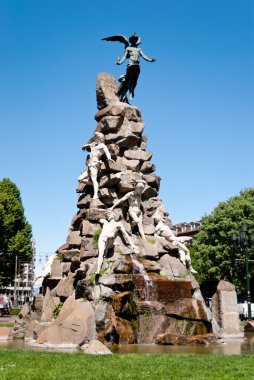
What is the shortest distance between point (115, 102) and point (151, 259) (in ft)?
29.5

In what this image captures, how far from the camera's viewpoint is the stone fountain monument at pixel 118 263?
16.7 m

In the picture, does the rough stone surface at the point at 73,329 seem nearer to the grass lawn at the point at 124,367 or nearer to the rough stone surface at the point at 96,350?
the rough stone surface at the point at 96,350

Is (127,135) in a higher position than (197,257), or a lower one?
higher

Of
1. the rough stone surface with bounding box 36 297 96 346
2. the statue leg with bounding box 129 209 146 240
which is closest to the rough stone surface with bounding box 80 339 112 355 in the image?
the rough stone surface with bounding box 36 297 96 346

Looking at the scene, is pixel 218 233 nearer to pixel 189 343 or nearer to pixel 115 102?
pixel 115 102

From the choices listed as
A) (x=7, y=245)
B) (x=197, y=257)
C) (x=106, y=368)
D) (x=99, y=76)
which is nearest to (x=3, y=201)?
(x=7, y=245)

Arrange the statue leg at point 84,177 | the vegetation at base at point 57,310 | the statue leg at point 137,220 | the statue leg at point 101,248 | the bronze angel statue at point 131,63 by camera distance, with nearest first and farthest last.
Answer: the statue leg at point 101,248
the vegetation at base at point 57,310
the statue leg at point 137,220
the statue leg at point 84,177
the bronze angel statue at point 131,63

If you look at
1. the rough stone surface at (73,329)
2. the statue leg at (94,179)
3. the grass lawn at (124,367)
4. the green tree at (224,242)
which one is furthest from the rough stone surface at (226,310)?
the green tree at (224,242)

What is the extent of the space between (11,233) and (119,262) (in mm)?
29311

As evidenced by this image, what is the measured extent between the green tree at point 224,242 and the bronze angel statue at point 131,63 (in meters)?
19.9

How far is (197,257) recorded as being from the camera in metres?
45.0

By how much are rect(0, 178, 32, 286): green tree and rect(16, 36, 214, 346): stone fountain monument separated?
2273 cm

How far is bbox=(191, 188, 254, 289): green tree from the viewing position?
42562 mm

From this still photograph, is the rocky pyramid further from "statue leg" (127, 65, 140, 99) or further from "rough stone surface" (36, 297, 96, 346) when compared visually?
"statue leg" (127, 65, 140, 99)
